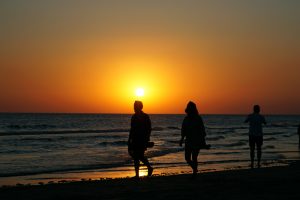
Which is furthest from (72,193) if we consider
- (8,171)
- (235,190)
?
(8,171)

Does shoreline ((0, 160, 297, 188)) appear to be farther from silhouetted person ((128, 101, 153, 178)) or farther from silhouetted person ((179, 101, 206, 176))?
silhouetted person ((179, 101, 206, 176))

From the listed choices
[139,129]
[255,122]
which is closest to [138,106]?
[139,129]

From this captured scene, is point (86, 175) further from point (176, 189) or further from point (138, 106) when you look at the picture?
point (176, 189)

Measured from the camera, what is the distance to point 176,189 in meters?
10.0

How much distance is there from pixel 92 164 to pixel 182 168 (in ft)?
13.1

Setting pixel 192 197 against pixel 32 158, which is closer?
pixel 192 197

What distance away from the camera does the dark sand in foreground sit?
29.7 ft

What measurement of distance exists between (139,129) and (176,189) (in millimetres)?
2427

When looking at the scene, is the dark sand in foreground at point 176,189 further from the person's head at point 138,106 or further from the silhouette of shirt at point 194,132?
the person's head at point 138,106

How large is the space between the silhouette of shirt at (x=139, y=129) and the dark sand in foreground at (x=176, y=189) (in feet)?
2.78

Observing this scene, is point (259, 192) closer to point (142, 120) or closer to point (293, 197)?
point (293, 197)

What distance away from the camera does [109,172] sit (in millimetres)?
17109

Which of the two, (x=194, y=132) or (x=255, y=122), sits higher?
(x=255, y=122)

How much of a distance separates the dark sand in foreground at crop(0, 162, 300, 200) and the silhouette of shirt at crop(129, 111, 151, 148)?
2.78 feet
